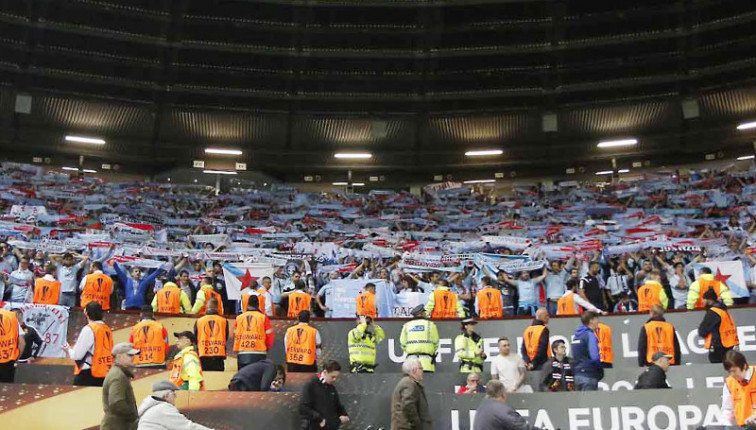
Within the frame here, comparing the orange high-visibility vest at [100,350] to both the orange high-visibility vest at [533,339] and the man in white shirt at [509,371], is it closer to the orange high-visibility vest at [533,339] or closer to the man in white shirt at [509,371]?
the man in white shirt at [509,371]

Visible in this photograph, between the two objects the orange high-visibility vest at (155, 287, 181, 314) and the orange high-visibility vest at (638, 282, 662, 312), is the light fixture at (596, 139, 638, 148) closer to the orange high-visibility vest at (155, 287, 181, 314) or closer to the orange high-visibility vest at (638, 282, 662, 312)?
the orange high-visibility vest at (638, 282, 662, 312)

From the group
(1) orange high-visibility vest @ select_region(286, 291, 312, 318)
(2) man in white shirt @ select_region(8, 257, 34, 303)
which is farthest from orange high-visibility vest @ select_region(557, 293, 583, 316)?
(2) man in white shirt @ select_region(8, 257, 34, 303)

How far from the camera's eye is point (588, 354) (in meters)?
13.5

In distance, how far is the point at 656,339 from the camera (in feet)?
45.3

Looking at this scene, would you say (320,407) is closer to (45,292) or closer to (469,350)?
(469,350)

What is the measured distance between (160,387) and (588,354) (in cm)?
732

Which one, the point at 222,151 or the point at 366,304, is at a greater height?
the point at 222,151

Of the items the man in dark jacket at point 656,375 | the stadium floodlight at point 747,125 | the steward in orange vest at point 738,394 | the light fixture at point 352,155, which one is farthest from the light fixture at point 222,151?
the steward in orange vest at point 738,394

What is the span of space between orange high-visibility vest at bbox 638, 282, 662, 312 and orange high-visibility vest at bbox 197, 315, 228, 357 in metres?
8.36

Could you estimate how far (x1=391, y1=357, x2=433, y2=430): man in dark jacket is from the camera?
1126 cm

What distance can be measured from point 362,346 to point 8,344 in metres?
6.03

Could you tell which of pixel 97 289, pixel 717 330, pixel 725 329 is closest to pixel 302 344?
pixel 97 289

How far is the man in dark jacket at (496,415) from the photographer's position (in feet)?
30.9

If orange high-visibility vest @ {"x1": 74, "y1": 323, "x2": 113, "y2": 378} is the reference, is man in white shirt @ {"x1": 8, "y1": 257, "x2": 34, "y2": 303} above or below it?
above
